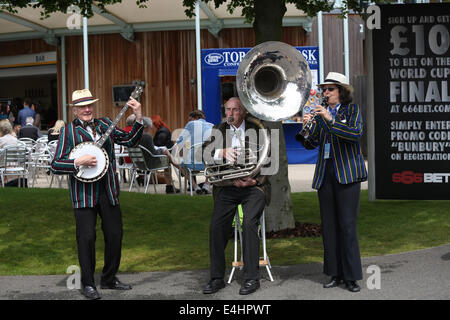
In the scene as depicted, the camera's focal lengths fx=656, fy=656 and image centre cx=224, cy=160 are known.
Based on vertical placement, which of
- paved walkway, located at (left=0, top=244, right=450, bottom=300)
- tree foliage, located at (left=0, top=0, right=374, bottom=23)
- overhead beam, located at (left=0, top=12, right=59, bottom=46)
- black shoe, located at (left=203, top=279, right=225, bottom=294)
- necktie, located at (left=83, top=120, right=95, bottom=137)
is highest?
overhead beam, located at (left=0, top=12, right=59, bottom=46)

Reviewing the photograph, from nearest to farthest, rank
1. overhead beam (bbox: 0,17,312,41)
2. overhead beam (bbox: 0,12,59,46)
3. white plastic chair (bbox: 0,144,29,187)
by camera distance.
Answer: white plastic chair (bbox: 0,144,29,187) < overhead beam (bbox: 0,12,59,46) < overhead beam (bbox: 0,17,312,41)

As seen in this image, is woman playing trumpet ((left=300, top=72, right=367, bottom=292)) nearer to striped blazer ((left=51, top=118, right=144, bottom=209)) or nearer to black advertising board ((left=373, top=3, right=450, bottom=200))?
striped blazer ((left=51, top=118, right=144, bottom=209))

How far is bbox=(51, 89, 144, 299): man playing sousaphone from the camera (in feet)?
18.6

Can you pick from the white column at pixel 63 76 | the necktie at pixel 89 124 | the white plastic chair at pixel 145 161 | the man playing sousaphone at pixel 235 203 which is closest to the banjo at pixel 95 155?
the necktie at pixel 89 124

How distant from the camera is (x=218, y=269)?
18.9 ft

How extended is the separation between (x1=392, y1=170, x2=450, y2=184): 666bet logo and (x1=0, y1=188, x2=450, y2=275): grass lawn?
0.41 metres

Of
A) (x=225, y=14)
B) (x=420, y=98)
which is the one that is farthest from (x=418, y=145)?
(x=225, y=14)

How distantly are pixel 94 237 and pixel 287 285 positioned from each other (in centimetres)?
177

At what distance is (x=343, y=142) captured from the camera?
576cm

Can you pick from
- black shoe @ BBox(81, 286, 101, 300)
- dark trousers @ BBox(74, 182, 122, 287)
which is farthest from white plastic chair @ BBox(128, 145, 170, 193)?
black shoe @ BBox(81, 286, 101, 300)

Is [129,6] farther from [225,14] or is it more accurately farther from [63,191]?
[63,191]

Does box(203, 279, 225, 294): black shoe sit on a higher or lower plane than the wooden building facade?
lower


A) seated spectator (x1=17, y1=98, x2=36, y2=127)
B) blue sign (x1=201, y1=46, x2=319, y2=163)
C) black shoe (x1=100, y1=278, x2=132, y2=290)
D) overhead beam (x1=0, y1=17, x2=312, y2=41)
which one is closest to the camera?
black shoe (x1=100, y1=278, x2=132, y2=290)
